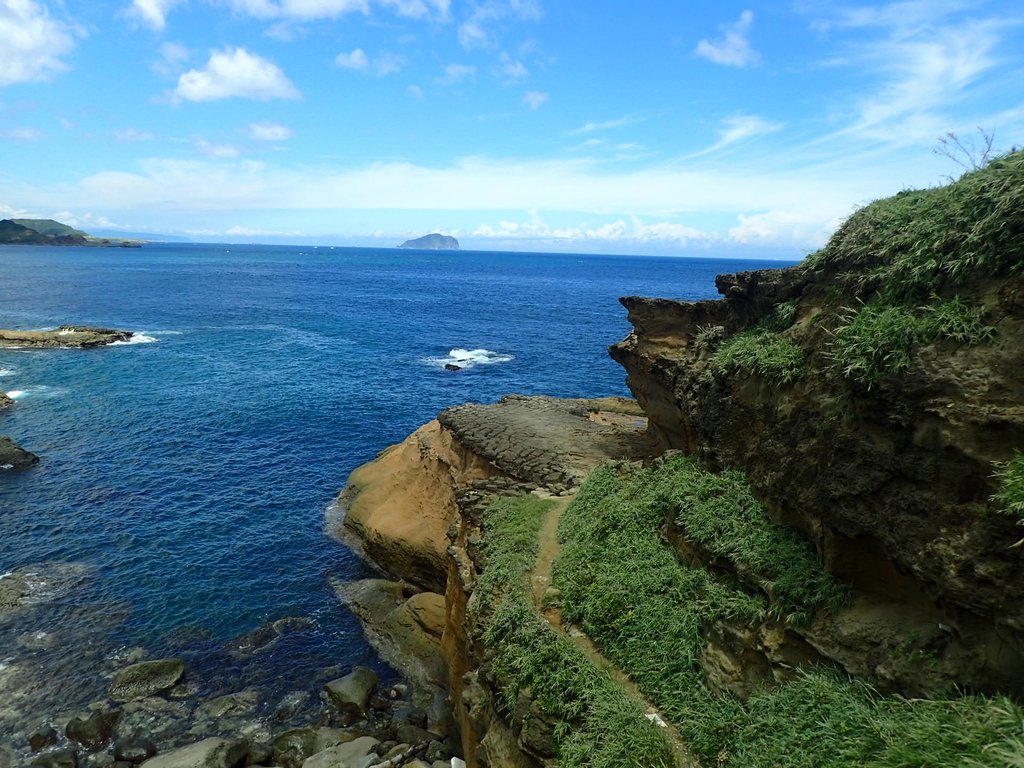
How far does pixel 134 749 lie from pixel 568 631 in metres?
13.5

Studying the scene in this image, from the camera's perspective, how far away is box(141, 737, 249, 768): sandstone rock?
17.6m

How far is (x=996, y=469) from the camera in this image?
9.04m

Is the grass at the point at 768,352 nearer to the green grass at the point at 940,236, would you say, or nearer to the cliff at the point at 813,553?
the cliff at the point at 813,553

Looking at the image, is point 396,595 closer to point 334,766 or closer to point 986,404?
point 334,766

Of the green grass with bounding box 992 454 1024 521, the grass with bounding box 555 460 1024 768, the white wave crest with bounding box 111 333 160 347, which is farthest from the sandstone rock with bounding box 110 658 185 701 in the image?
the white wave crest with bounding box 111 333 160 347

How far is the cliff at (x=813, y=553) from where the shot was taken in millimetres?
9148

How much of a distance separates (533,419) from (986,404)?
2272 cm

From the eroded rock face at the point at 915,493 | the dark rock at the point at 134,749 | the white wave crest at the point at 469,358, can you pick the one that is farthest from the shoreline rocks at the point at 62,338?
the eroded rock face at the point at 915,493

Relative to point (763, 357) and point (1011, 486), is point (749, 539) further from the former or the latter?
point (1011, 486)

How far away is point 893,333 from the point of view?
35.6 ft

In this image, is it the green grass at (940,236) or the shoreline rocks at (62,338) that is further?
the shoreline rocks at (62,338)

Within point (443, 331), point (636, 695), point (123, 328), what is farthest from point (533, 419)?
point (123, 328)

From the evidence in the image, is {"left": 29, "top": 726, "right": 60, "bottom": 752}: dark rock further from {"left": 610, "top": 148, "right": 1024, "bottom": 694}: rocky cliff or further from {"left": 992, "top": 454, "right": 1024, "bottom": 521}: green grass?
{"left": 992, "top": 454, "right": 1024, "bottom": 521}: green grass

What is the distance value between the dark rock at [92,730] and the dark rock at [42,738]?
344mm
